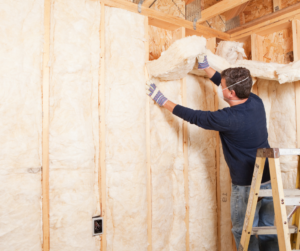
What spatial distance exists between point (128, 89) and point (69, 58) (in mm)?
533

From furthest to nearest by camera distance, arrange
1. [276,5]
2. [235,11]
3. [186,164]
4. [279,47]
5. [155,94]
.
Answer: [235,11], [279,47], [276,5], [186,164], [155,94]

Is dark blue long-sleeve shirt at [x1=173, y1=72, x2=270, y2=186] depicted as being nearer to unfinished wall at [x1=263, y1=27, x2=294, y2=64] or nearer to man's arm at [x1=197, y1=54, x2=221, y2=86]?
man's arm at [x1=197, y1=54, x2=221, y2=86]

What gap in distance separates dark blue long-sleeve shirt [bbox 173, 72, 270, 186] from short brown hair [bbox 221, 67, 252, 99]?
0.27 feet

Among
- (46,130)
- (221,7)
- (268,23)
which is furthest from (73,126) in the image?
(268,23)

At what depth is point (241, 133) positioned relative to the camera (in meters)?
1.90

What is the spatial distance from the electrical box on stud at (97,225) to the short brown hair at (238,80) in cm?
150

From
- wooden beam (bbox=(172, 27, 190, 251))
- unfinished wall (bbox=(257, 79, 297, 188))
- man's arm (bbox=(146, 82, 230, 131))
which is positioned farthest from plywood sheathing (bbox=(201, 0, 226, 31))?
man's arm (bbox=(146, 82, 230, 131))

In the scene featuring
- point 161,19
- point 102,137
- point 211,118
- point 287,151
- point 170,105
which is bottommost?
point 287,151

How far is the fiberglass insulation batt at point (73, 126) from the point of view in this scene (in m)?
1.75

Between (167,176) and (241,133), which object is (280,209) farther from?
(167,176)

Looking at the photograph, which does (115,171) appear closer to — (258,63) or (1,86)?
(1,86)

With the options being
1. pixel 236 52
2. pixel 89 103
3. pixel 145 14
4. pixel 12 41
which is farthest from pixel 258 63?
pixel 12 41

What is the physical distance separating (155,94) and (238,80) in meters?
0.71

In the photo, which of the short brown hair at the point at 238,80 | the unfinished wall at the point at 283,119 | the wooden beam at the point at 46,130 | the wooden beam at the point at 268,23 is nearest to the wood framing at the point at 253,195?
the short brown hair at the point at 238,80
